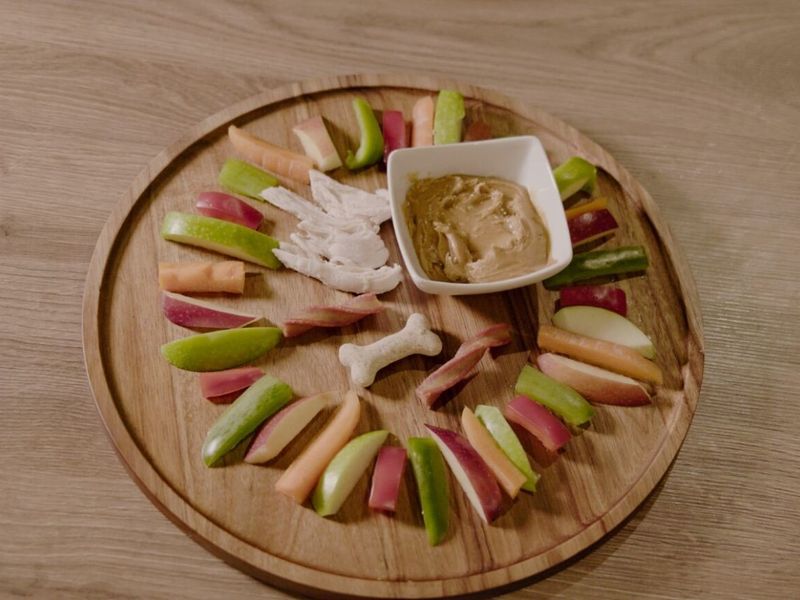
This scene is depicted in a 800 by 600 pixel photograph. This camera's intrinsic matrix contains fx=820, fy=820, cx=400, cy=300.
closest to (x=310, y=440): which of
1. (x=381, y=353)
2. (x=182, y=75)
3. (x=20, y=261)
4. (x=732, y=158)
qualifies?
(x=381, y=353)

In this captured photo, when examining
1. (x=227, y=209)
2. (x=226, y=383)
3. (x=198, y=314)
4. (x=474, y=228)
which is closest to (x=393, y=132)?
(x=474, y=228)

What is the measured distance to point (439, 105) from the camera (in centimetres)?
325

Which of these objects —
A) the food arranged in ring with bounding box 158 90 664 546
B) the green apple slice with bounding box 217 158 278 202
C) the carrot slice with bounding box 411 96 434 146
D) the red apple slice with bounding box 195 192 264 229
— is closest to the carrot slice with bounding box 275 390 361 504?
the food arranged in ring with bounding box 158 90 664 546

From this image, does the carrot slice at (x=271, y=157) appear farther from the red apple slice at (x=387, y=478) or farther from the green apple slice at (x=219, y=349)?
the red apple slice at (x=387, y=478)

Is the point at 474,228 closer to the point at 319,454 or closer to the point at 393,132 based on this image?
the point at 393,132

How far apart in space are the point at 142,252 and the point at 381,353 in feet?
2.98

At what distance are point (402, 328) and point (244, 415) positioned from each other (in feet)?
2.01

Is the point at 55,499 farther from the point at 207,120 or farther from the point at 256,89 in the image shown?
the point at 256,89

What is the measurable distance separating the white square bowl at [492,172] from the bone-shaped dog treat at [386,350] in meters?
0.15

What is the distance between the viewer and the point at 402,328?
2730 mm

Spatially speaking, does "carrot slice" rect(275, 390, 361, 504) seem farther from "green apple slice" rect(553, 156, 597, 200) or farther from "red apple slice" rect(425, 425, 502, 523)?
"green apple slice" rect(553, 156, 597, 200)

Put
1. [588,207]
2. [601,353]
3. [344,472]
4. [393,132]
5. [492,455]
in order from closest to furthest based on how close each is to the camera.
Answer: [344,472] < [492,455] < [601,353] < [588,207] < [393,132]

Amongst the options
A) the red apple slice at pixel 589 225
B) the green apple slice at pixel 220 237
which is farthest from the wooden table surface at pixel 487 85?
the red apple slice at pixel 589 225

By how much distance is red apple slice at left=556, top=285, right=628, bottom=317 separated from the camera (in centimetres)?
283
